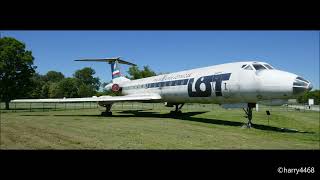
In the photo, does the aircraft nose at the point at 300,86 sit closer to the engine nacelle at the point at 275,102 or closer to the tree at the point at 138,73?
the engine nacelle at the point at 275,102

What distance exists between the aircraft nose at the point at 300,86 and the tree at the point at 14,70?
113 ft

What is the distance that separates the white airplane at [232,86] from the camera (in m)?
12.5

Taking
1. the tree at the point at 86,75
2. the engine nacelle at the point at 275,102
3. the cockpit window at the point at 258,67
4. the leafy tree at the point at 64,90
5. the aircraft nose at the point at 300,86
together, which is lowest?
the engine nacelle at the point at 275,102

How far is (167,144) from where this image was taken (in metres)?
9.07

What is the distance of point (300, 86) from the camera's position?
1197 centimetres

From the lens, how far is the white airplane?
41.1ft

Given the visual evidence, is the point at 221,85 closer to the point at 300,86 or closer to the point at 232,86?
the point at 232,86

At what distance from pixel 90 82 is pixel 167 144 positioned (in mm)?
106614

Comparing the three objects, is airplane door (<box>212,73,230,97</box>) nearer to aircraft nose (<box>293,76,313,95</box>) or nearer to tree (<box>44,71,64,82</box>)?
aircraft nose (<box>293,76,313,95</box>)

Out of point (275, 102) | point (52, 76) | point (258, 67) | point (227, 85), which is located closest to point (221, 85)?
point (227, 85)

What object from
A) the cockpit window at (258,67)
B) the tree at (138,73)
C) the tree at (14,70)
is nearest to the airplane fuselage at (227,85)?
the cockpit window at (258,67)

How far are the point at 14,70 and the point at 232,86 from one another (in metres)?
32.2
